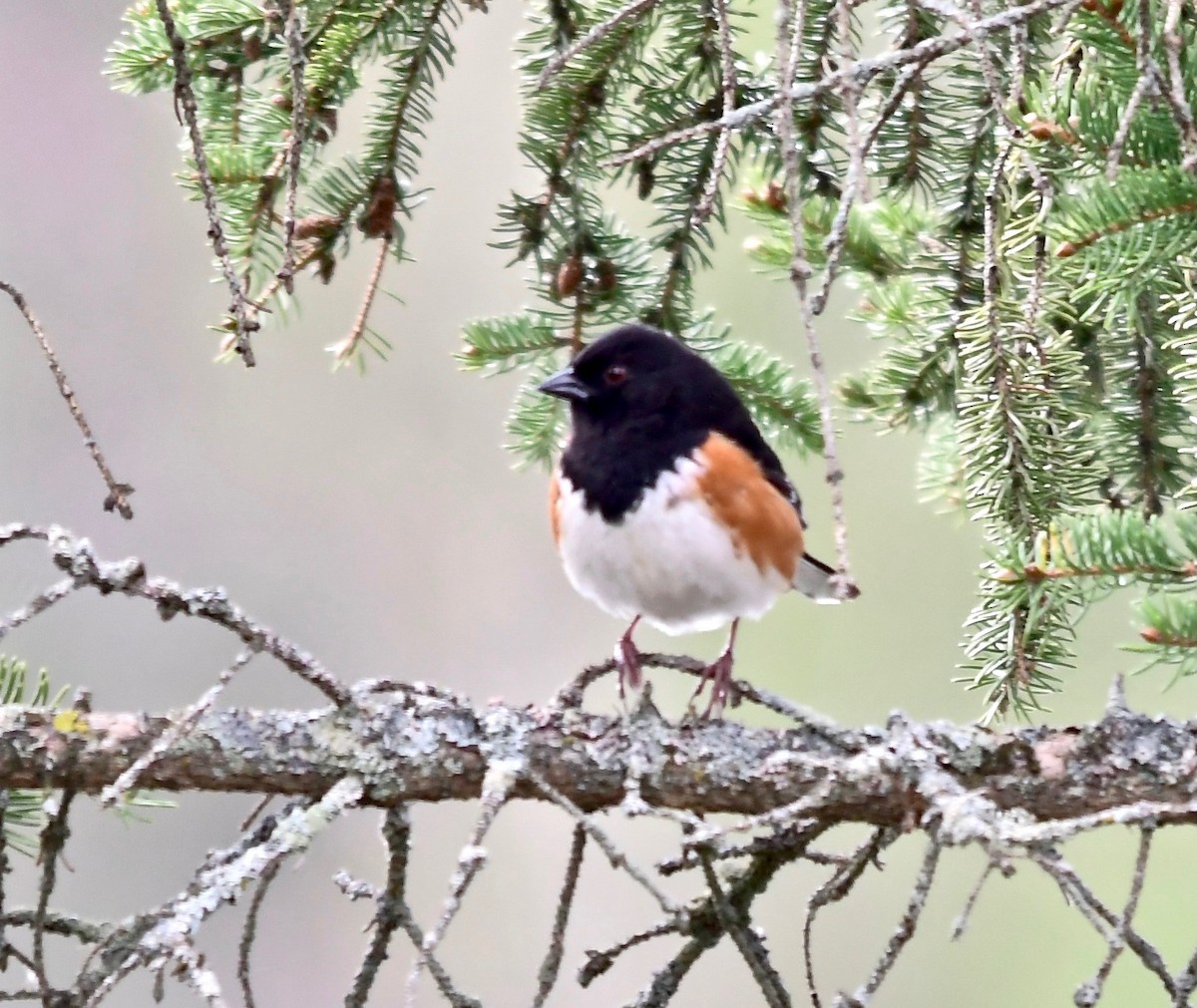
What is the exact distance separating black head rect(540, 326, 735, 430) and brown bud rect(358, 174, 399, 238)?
0.31 metres

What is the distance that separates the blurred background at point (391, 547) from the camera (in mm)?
4438

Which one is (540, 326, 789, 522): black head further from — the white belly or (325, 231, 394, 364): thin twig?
(325, 231, 394, 364): thin twig

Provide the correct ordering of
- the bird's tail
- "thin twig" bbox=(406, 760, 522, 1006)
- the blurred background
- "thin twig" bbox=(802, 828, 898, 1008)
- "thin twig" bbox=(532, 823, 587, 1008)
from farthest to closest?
1. the blurred background
2. the bird's tail
3. "thin twig" bbox=(802, 828, 898, 1008)
4. "thin twig" bbox=(532, 823, 587, 1008)
5. "thin twig" bbox=(406, 760, 522, 1006)

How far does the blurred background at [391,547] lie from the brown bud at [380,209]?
2672 millimetres

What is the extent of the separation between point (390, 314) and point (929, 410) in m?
3.59

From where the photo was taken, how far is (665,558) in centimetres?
176

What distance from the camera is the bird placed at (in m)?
1.77

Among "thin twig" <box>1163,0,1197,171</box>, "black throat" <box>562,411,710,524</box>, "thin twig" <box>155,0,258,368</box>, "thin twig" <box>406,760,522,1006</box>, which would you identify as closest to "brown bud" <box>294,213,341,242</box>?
"black throat" <box>562,411,710,524</box>

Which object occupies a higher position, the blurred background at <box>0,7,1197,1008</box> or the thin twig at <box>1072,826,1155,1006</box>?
the blurred background at <box>0,7,1197,1008</box>

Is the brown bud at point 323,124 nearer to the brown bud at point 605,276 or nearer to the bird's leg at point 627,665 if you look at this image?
the brown bud at point 605,276

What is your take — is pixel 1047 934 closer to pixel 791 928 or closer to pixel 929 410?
pixel 791 928

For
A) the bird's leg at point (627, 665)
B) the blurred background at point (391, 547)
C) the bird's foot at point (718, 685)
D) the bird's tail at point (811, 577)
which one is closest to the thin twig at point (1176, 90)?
the bird's foot at point (718, 685)

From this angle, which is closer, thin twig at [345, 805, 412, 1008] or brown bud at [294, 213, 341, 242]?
thin twig at [345, 805, 412, 1008]

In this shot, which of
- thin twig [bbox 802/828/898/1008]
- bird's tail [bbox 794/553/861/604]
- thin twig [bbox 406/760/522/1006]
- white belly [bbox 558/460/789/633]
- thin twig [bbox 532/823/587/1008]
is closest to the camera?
thin twig [bbox 406/760/522/1006]
